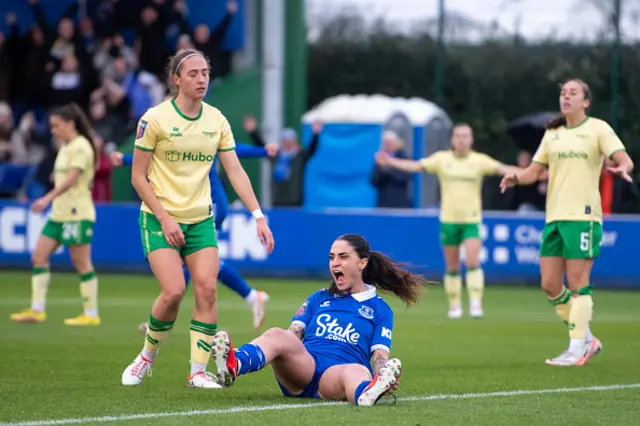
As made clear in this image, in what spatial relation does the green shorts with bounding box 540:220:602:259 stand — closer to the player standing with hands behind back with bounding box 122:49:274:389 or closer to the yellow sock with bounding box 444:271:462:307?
the player standing with hands behind back with bounding box 122:49:274:389

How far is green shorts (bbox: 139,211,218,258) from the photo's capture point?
29.9 feet

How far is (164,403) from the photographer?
8.43 metres

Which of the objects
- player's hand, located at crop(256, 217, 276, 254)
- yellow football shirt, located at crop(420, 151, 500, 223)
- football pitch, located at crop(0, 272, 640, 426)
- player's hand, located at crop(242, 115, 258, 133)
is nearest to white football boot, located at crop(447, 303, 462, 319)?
football pitch, located at crop(0, 272, 640, 426)

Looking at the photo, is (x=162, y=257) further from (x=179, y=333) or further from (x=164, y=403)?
(x=179, y=333)

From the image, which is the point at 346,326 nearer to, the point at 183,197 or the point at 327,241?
the point at 183,197

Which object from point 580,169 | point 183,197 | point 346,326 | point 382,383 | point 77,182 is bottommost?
point 382,383

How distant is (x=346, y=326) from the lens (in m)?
8.65

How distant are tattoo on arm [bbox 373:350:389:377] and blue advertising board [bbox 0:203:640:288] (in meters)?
12.1

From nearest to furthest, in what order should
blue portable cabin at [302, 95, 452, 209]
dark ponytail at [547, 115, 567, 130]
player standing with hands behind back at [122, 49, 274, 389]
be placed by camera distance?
player standing with hands behind back at [122, 49, 274, 389] → dark ponytail at [547, 115, 567, 130] → blue portable cabin at [302, 95, 452, 209]

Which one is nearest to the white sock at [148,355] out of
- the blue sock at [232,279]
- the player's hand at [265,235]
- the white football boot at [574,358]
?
the player's hand at [265,235]

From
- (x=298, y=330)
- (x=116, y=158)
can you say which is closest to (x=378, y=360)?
(x=298, y=330)

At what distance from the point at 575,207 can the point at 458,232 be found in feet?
16.2

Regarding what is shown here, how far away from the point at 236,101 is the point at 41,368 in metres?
15.9

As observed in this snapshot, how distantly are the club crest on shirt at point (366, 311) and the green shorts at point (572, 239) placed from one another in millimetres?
3227
